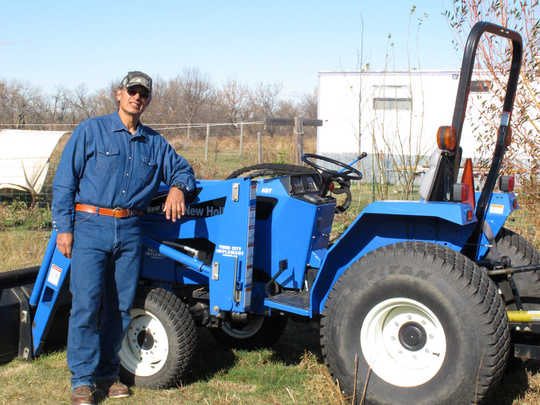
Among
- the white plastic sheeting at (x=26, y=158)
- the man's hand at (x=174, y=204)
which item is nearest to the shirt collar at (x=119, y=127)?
the man's hand at (x=174, y=204)

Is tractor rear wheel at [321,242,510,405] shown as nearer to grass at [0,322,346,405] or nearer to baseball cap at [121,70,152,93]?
grass at [0,322,346,405]

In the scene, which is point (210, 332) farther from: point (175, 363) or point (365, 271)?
point (365, 271)

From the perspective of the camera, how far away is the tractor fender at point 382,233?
3412mm

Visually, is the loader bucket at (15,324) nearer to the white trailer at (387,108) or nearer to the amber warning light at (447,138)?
the amber warning light at (447,138)

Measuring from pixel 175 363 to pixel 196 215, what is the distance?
1033mm

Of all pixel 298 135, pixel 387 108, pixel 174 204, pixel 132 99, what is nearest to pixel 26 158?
pixel 298 135

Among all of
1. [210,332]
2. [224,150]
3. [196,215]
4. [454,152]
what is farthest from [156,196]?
[224,150]

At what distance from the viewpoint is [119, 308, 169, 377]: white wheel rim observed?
4.05 m

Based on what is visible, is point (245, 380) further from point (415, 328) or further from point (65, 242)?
point (65, 242)

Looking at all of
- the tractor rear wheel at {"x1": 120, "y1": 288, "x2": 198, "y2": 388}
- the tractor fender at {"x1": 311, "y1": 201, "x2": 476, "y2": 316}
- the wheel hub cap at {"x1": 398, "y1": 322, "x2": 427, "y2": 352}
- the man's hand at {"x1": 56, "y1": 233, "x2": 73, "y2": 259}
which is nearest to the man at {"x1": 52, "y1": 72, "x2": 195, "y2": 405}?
the man's hand at {"x1": 56, "y1": 233, "x2": 73, "y2": 259}

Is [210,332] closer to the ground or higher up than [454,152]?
closer to the ground

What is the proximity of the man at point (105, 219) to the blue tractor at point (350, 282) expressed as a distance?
0.23 m

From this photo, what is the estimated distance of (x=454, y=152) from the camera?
326 centimetres

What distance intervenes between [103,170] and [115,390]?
1.44 m
